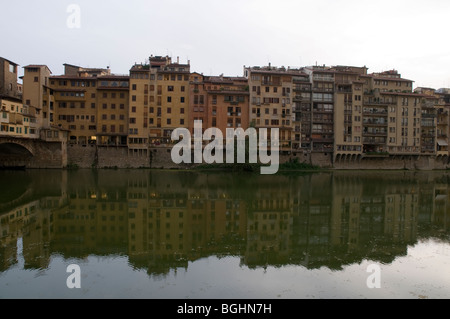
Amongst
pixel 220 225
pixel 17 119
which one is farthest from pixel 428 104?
pixel 17 119

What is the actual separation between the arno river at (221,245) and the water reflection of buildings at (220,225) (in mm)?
80

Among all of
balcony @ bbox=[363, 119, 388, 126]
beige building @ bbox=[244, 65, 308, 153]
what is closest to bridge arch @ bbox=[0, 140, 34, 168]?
beige building @ bbox=[244, 65, 308, 153]

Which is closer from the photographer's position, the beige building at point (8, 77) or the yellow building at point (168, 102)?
the beige building at point (8, 77)

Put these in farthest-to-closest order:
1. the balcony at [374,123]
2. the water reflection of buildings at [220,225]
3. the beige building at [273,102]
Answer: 1. the balcony at [374,123]
2. the beige building at [273,102]
3. the water reflection of buildings at [220,225]

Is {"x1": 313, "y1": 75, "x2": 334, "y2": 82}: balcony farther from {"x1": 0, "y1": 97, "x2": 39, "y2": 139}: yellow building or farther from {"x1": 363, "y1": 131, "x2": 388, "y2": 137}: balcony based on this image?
{"x1": 0, "y1": 97, "x2": 39, "y2": 139}: yellow building

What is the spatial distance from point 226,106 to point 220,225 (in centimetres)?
4768

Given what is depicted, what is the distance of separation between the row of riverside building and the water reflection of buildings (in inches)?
1151

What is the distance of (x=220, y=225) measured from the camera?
24.0 metres

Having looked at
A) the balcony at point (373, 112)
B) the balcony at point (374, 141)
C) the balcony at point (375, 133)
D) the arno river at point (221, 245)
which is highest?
the balcony at point (373, 112)

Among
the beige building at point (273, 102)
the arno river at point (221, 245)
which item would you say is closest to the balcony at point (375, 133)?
the beige building at point (273, 102)

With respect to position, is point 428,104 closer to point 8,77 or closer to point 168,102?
point 168,102

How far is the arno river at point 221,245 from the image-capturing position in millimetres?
13898

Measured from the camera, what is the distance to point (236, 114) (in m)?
70.2

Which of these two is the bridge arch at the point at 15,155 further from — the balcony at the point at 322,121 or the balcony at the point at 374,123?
the balcony at the point at 374,123
